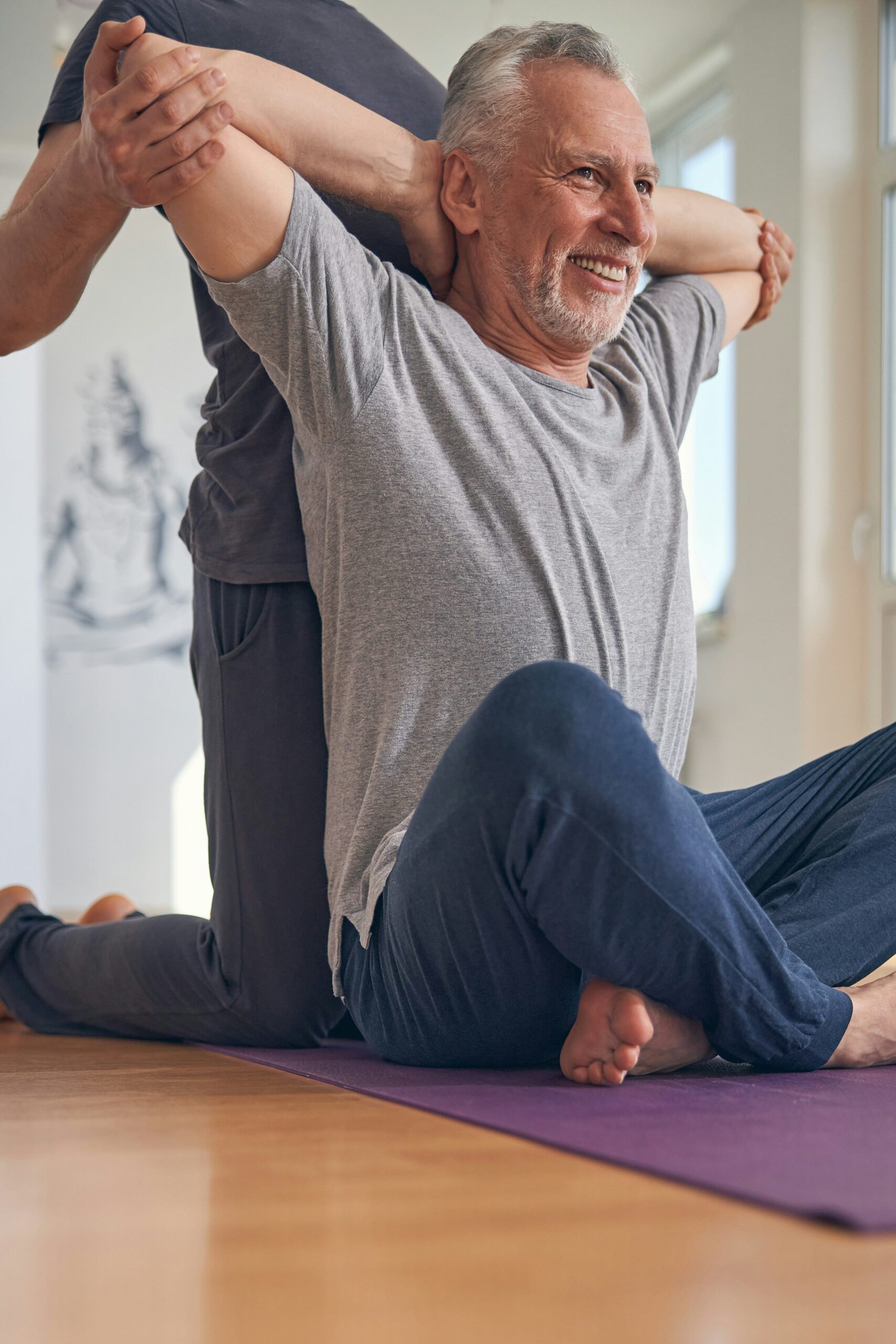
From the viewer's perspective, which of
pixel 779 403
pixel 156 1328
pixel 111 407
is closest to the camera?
pixel 156 1328

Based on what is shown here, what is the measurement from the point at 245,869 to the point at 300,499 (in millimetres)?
456

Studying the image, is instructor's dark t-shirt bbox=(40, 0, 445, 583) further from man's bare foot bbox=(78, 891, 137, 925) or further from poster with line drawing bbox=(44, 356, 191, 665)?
poster with line drawing bbox=(44, 356, 191, 665)

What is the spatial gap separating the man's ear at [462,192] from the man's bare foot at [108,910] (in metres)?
1.15

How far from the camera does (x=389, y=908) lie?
1.29 metres

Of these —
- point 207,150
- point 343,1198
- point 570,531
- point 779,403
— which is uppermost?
point 779,403

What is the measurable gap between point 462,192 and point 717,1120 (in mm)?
1190

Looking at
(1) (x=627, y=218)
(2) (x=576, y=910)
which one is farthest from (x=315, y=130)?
(2) (x=576, y=910)

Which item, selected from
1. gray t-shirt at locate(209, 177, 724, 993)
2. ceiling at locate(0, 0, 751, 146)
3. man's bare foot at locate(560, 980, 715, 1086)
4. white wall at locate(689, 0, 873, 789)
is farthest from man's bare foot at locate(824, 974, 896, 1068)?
ceiling at locate(0, 0, 751, 146)

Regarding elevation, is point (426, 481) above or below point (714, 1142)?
above

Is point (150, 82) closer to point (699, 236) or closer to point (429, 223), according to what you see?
point (429, 223)

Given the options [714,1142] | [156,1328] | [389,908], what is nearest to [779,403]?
[389,908]

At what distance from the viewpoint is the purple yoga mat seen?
751 millimetres

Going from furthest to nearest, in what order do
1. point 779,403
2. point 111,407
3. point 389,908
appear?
point 111,407, point 779,403, point 389,908

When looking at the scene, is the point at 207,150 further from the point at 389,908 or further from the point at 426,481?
the point at 389,908
